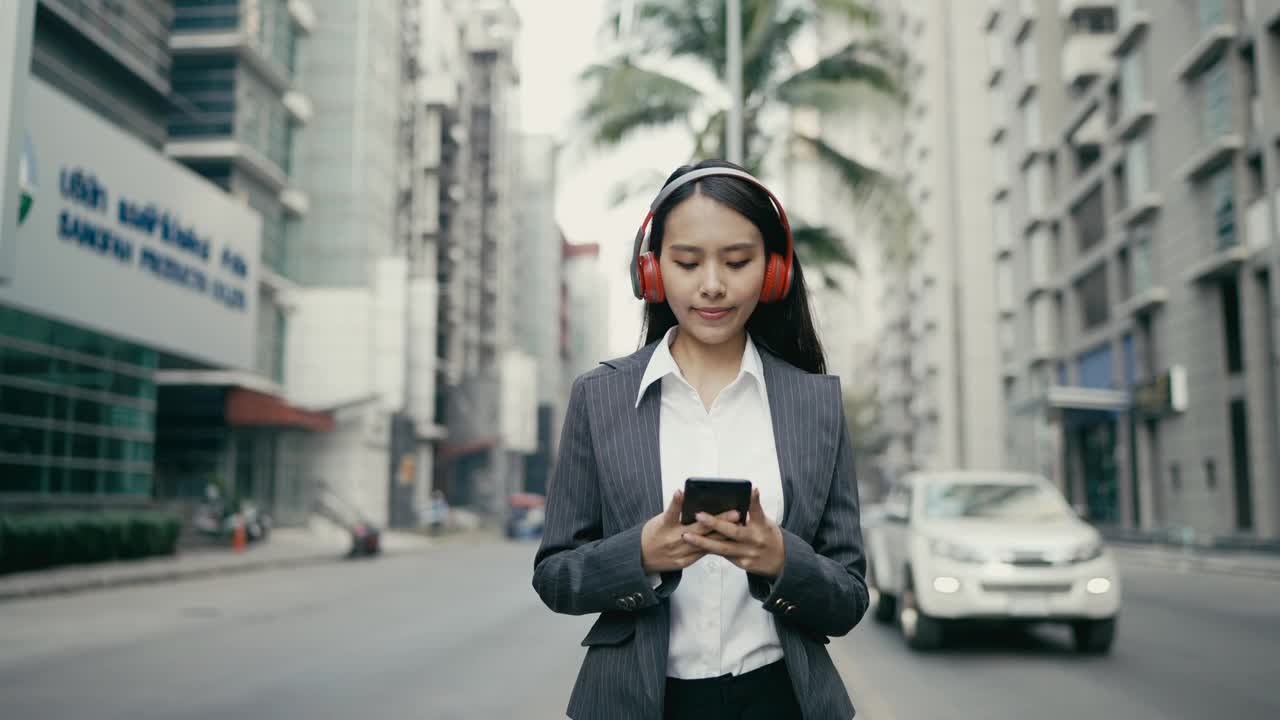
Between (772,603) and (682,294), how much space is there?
52cm

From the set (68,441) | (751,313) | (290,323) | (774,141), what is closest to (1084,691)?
(751,313)

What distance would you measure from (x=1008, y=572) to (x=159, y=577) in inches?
554

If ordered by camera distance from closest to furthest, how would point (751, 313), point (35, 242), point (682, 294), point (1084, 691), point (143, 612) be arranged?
point (682, 294), point (751, 313), point (1084, 691), point (143, 612), point (35, 242)

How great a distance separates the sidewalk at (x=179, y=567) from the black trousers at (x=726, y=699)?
15.8m

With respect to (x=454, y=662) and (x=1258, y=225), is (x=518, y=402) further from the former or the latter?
(x=454, y=662)

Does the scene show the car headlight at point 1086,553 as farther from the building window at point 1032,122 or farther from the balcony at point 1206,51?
the building window at point 1032,122

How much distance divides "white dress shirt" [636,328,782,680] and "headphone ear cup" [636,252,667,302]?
90 mm

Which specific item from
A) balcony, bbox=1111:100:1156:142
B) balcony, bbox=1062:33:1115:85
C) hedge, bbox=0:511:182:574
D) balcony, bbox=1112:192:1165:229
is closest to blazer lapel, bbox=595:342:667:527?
hedge, bbox=0:511:182:574

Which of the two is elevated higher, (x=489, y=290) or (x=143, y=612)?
(x=489, y=290)

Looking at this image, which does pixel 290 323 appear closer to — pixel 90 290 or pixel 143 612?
pixel 90 290

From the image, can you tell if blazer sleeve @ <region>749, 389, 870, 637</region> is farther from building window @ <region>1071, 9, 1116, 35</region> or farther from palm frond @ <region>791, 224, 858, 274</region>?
building window @ <region>1071, 9, 1116, 35</region>

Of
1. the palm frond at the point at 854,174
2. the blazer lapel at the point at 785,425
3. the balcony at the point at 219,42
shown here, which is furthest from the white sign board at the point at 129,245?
the blazer lapel at the point at 785,425

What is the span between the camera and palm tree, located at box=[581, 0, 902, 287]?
1845 cm

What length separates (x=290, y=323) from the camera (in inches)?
1688
